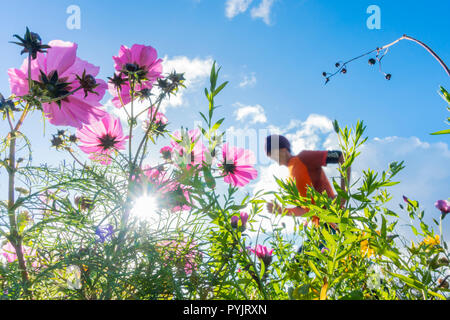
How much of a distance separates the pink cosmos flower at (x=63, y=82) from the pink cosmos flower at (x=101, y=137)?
14cm

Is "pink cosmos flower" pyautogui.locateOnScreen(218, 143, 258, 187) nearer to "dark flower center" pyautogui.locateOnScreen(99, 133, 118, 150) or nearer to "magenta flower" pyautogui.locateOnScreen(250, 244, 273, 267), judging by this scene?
"magenta flower" pyautogui.locateOnScreen(250, 244, 273, 267)

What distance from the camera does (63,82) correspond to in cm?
47

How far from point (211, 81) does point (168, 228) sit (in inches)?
11.5

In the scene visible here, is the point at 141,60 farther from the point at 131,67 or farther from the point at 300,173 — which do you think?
the point at 300,173

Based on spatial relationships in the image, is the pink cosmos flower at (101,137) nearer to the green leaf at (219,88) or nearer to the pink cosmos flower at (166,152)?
the pink cosmos flower at (166,152)

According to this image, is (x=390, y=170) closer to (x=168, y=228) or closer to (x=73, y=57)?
(x=168, y=228)

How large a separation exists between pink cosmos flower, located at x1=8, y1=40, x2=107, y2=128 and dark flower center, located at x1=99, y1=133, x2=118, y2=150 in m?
0.15

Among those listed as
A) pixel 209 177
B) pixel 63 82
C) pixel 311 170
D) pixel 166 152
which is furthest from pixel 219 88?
pixel 311 170

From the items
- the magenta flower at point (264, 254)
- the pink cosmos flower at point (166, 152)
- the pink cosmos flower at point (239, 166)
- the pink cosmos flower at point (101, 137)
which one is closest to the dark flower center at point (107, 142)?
the pink cosmos flower at point (101, 137)

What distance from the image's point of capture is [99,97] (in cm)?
49

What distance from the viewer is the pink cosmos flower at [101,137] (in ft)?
2.11
